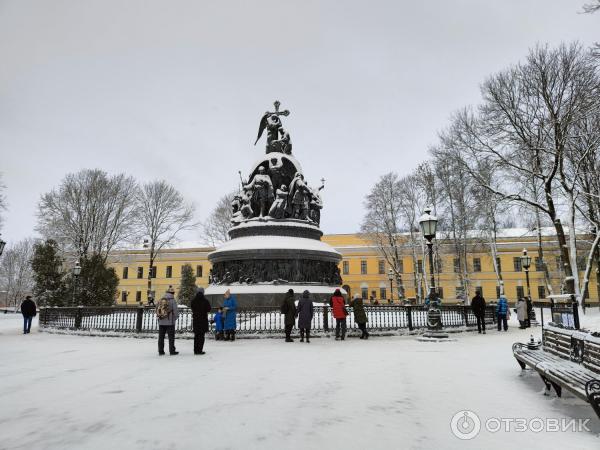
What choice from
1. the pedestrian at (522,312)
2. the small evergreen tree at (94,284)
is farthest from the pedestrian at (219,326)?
the small evergreen tree at (94,284)

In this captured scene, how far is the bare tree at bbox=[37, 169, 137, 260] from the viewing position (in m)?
31.9

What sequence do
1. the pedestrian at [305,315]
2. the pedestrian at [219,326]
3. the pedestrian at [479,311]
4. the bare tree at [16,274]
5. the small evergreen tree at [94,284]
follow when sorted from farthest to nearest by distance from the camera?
the bare tree at [16,274]
the small evergreen tree at [94,284]
the pedestrian at [479,311]
the pedestrian at [219,326]
the pedestrian at [305,315]

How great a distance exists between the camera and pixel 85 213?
3219cm

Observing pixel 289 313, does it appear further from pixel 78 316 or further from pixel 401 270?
pixel 401 270

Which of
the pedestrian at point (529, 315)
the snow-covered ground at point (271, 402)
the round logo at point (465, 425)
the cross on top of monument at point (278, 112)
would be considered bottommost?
the round logo at point (465, 425)

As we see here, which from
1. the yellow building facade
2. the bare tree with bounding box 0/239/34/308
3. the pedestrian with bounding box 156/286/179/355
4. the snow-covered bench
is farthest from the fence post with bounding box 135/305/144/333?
the bare tree with bounding box 0/239/34/308

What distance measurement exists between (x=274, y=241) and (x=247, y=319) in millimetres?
4592

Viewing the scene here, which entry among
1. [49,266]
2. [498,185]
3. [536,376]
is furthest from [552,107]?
[49,266]

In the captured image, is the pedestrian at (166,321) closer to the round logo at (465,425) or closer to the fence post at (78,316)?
the round logo at (465,425)

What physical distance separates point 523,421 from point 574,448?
757 mm

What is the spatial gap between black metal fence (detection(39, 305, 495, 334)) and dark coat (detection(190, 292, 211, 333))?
3852 millimetres

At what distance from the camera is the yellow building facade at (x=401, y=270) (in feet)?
168

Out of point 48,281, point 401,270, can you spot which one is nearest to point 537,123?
point 48,281

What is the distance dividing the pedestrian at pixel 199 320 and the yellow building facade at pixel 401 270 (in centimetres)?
4074
